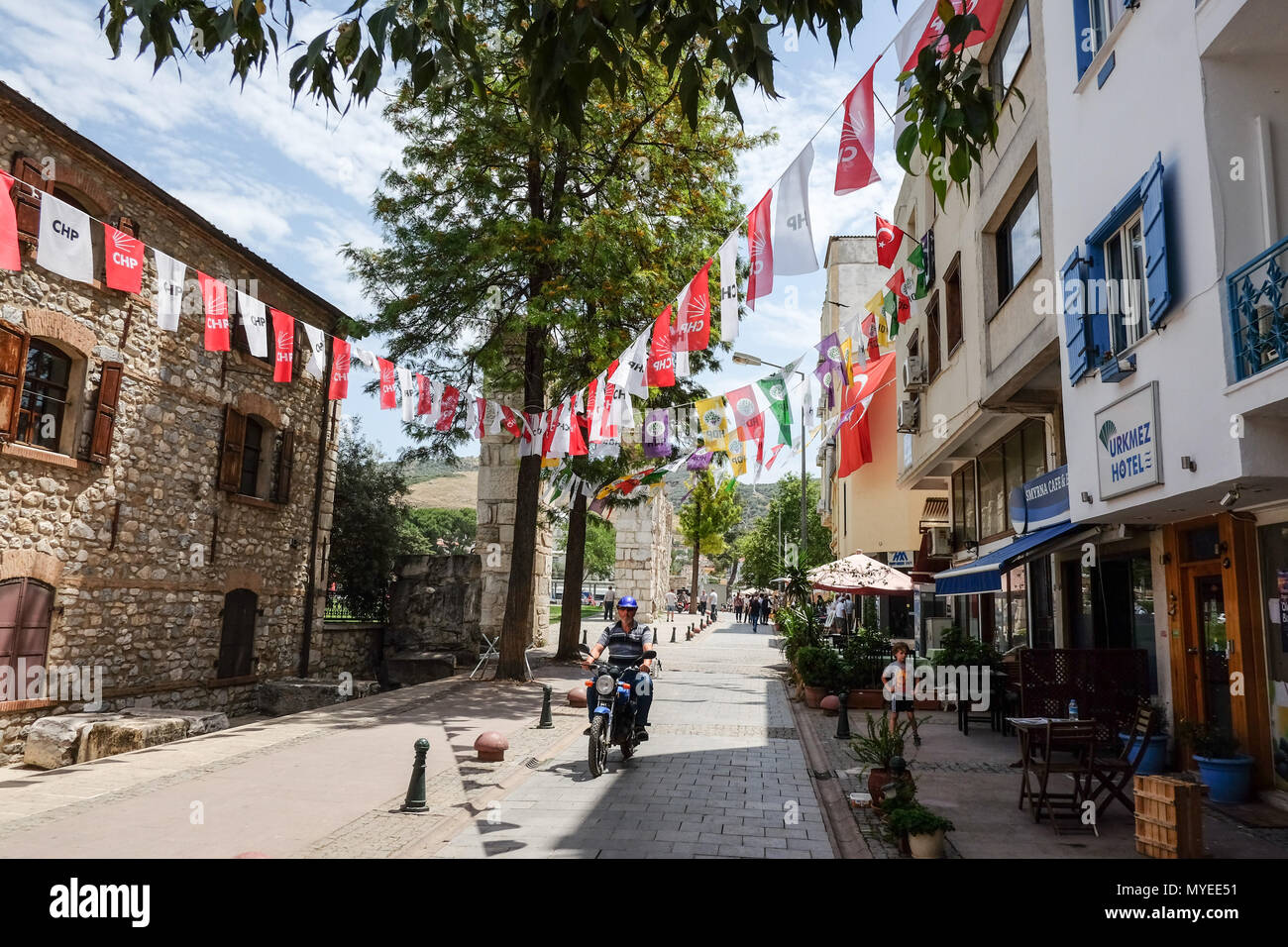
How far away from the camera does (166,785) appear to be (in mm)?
8273

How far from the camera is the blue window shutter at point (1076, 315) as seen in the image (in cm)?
861

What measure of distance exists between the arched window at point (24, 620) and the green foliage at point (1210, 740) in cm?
1359

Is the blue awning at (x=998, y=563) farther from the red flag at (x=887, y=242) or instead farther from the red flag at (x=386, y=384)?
the red flag at (x=386, y=384)

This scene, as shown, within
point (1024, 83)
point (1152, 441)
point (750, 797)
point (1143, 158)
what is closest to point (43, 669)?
point (750, 797)

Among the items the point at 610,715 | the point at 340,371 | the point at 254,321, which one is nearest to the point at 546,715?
the point at 610,715

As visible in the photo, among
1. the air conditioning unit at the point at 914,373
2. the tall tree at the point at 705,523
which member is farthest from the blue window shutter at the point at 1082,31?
the tall tree at the point at 705,523

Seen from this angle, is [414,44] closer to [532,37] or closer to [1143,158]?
[532,37]

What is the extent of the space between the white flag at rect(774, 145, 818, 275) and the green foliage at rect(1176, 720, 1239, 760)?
5686 mm

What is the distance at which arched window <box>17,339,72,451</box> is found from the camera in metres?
11.3

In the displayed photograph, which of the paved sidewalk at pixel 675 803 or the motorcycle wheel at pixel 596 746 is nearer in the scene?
the paved sidewalk at pixel 675 803

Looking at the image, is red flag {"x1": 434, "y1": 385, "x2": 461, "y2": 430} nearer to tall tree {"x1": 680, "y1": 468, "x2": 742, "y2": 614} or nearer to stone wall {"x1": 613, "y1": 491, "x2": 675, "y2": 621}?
stone wall {"x1": 613, "y1": 491, "x2": 675, "y2": 621}

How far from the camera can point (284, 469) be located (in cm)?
1727

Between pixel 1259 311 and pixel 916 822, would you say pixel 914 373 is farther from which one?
pixel 916 822

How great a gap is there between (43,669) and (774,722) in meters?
10.4
